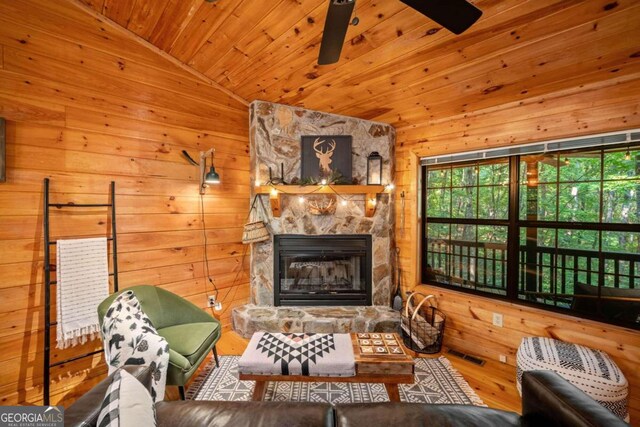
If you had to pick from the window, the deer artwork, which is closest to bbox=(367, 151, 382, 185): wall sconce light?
the deer artwork

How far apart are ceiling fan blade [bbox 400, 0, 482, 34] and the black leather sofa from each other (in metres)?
1.70

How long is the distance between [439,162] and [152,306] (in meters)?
3.17

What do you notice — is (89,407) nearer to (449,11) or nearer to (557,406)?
(557,406)

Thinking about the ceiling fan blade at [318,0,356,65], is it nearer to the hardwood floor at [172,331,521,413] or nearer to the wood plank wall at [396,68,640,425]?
the wood plank wall at [396,68,640,425]

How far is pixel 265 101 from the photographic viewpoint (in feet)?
10.8

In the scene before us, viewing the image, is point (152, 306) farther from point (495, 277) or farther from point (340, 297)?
point (495, 277)

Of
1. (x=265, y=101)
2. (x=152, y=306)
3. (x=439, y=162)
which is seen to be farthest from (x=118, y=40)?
(x=439, y=162)

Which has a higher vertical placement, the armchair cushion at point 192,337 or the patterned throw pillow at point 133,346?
the patterned throw pillow at point 133,346

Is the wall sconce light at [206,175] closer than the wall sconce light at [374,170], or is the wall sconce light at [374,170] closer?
the wall sconce light at [206,175]

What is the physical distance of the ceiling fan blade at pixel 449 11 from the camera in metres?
1.24

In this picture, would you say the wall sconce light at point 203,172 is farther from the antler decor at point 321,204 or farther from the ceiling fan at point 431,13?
the ceiling fan at point 431,13

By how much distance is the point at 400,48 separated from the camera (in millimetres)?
2100

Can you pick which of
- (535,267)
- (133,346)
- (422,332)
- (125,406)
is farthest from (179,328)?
(535,267)

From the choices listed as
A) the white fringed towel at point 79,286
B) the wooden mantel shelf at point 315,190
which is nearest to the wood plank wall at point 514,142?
the wooden mantel shelf at point 315,190
